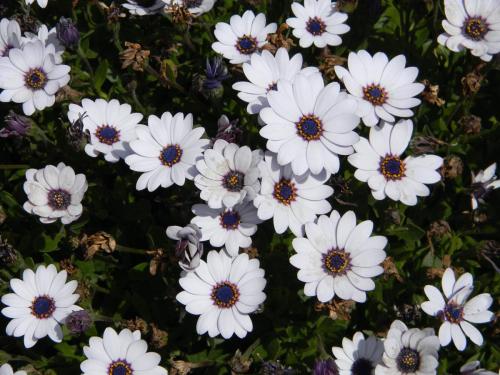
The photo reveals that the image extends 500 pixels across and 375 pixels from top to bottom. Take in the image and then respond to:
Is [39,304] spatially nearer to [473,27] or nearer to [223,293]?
[223,293]

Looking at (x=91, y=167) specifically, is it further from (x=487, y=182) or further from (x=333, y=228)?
(x=487, y=182)

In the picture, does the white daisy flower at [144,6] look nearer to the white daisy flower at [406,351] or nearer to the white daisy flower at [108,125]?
the white daisy flower at [108,125]

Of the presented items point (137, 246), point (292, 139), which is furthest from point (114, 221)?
point (292, 139)

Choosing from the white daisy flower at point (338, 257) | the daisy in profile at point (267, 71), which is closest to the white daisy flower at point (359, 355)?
the white daisy flower at point (338, 257)

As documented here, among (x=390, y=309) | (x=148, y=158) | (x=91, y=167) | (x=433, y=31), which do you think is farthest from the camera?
(x=433, y=31)

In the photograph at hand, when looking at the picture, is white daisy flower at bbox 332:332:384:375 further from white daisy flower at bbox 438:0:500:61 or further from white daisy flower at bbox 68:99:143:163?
white daisy flower at bbox 438:0:500:61

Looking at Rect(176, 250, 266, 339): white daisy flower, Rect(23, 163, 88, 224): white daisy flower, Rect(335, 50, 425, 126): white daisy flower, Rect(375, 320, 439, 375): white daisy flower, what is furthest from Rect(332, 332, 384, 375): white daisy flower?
Rect(23, 163, 88, 224): white daisy flower
